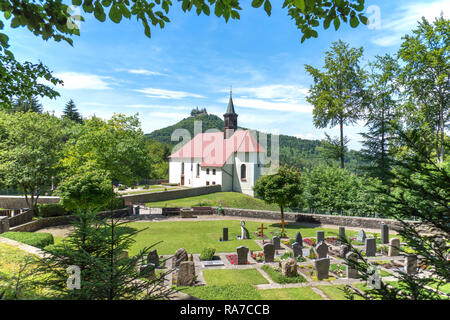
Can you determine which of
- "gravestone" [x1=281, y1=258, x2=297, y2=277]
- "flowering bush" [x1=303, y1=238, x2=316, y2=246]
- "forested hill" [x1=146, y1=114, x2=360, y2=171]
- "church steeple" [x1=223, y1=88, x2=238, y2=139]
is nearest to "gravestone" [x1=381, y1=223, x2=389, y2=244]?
"flowering bush" [x1=303, y1=238, x2=316, y2=246]

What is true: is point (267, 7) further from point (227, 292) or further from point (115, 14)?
point (227, 292)

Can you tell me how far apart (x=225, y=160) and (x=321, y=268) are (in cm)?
3268

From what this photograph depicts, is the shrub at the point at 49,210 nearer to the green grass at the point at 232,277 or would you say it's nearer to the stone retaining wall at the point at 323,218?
the stone retaining wall at the point at 323,218

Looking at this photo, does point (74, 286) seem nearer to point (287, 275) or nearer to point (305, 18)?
point (305, 18)

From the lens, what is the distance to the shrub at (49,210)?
1913cm

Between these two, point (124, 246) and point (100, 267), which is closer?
point (100, 267)

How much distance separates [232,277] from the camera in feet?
31.4

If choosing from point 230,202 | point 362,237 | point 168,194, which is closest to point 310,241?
point 362,237

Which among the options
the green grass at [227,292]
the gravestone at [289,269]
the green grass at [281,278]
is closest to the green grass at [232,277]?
the green grass at [281,278]

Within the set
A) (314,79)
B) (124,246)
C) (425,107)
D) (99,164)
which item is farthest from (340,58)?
(124,246)

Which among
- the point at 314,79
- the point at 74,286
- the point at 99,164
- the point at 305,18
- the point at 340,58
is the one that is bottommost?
the point at 74,286

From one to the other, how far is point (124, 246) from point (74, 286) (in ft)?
2.29

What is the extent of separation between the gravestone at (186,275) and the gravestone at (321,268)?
4.79 meters
